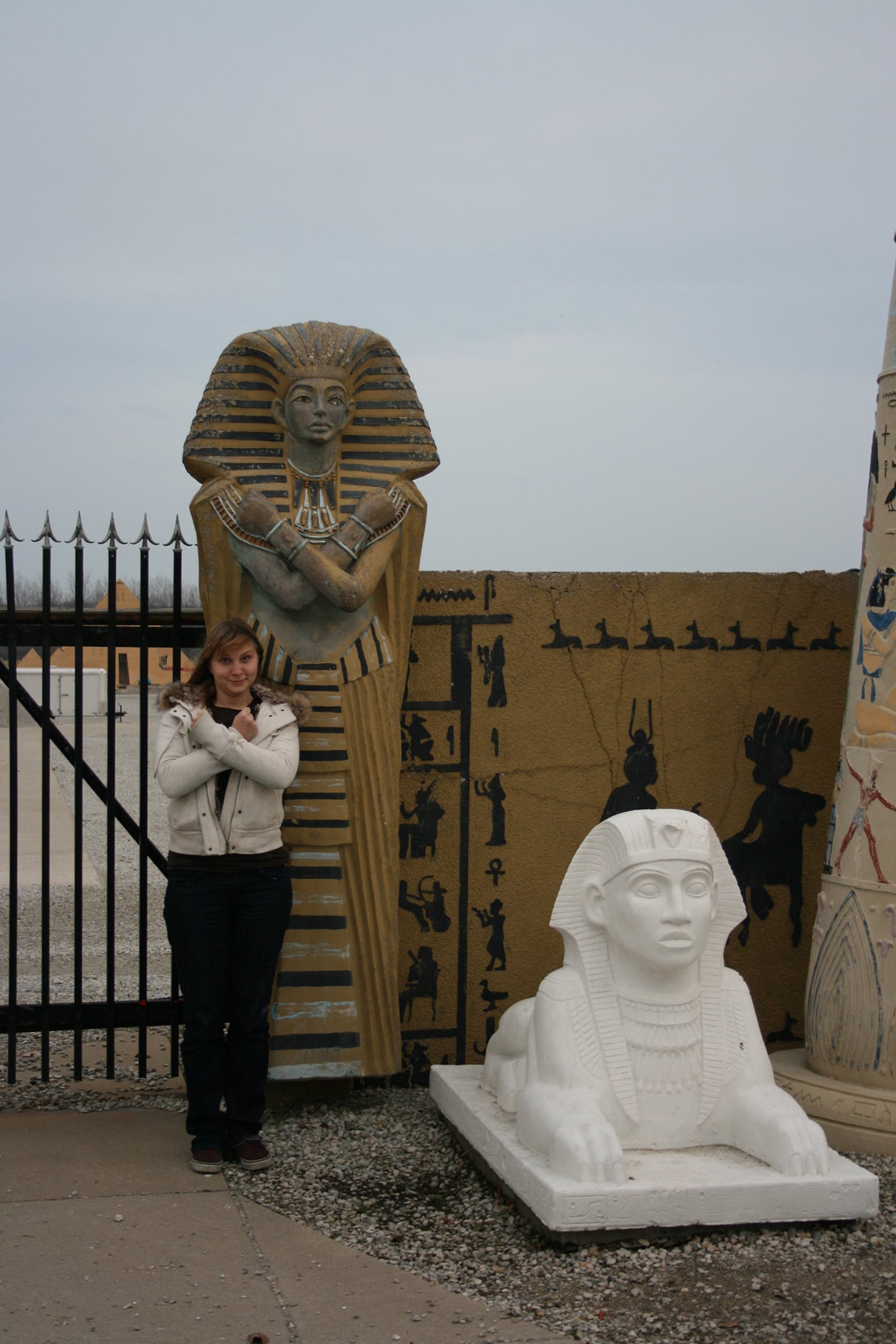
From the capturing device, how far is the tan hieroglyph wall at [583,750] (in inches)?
205

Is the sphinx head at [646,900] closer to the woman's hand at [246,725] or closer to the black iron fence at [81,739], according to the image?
the woman's hand at [246,725]

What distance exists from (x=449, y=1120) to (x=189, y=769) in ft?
5.07

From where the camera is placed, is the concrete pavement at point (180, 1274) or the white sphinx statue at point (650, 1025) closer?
the concrete pavement at point (180, 1274)

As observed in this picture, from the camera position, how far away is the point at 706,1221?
3645mm

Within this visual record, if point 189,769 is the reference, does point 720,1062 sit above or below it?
below

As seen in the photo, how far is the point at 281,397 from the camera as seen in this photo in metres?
4.72

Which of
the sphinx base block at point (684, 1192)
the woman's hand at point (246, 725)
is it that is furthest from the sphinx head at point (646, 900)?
the woman's hand at point (246, 725)

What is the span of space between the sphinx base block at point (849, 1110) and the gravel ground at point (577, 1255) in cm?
8

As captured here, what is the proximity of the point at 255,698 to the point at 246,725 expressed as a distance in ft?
0.56

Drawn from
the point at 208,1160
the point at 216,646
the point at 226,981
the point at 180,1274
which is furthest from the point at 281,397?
the point at 180,1274

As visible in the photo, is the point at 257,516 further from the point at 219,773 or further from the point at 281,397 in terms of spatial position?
the point at 219,773

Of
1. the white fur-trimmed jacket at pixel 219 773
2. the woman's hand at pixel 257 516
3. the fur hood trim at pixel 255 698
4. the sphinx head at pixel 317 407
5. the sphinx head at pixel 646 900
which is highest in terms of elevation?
the sphinx head at pixel 317 407

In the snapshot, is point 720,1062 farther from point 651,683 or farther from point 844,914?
point 651,683

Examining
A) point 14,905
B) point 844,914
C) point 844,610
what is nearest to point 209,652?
point 14,905
